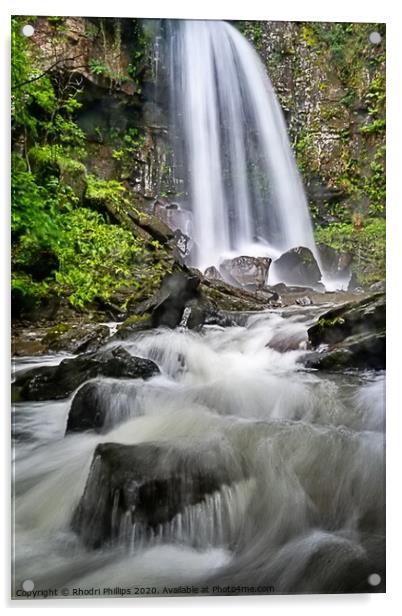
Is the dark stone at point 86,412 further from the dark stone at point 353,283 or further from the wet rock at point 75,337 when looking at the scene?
the dark stone at point 353,283

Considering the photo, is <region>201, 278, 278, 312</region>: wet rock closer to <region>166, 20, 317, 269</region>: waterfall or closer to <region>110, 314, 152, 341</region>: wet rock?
<region>166, 20, 317, 269</region>: waterfall

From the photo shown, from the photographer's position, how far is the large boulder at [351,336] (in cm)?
204

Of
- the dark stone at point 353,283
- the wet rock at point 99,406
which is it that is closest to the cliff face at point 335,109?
the dark stone at point 353,283

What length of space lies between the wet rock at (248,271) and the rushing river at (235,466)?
0.14 m

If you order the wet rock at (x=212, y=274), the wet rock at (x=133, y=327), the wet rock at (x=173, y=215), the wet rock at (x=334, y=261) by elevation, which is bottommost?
the wet rock at (x=133, y=327)

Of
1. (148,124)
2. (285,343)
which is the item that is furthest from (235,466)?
(148,124)

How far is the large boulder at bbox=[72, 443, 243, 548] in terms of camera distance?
1.89m

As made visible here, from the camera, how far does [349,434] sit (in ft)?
6.57

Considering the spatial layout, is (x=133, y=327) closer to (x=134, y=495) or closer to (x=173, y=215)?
(x=173, y=215)

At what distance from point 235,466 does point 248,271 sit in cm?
74

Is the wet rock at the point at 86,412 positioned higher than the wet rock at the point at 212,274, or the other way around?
the wet rock at the point at 212,274
